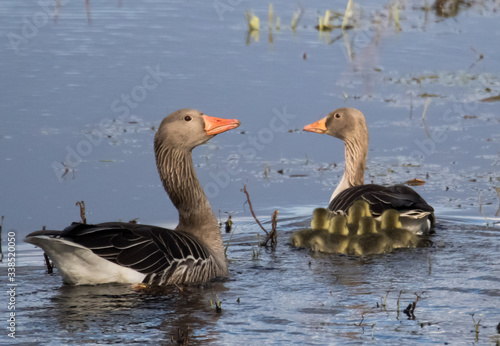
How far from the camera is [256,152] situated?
11930 mm

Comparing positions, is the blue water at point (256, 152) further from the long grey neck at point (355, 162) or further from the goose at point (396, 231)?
the long grey neck at point (355, 162)

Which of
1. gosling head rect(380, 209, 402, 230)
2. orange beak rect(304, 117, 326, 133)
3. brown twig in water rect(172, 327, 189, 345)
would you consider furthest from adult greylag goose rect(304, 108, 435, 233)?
brown twig in water rect(172, 327, 189, 345)

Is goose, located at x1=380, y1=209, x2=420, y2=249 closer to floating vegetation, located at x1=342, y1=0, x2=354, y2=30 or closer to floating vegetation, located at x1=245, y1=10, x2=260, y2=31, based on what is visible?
floating vegetation, located at x1=245, y1=10, x2=260, y2=31

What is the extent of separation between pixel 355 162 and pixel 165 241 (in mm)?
3770

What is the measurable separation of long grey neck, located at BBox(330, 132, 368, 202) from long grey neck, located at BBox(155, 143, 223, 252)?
8.70ft

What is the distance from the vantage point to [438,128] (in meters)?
13.0

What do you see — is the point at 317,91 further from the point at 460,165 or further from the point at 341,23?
the point at 341,23

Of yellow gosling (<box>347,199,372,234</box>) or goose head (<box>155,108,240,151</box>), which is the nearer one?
goose head (<box>155,108,240,151</box>)

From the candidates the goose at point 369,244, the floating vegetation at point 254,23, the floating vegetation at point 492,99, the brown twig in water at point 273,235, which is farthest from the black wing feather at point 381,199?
the floating vegetation at point 254,23

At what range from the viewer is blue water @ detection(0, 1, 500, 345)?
6.91 metres

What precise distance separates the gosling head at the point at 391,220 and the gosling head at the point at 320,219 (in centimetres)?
61

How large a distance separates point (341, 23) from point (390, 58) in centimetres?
288

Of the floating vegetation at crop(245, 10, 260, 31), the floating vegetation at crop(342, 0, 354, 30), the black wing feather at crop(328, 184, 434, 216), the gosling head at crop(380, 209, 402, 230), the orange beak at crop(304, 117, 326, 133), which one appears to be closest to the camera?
the gosling head at crop(380, 209, 402, 230)

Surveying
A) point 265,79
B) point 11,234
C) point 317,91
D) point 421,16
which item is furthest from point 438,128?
point 421,16
